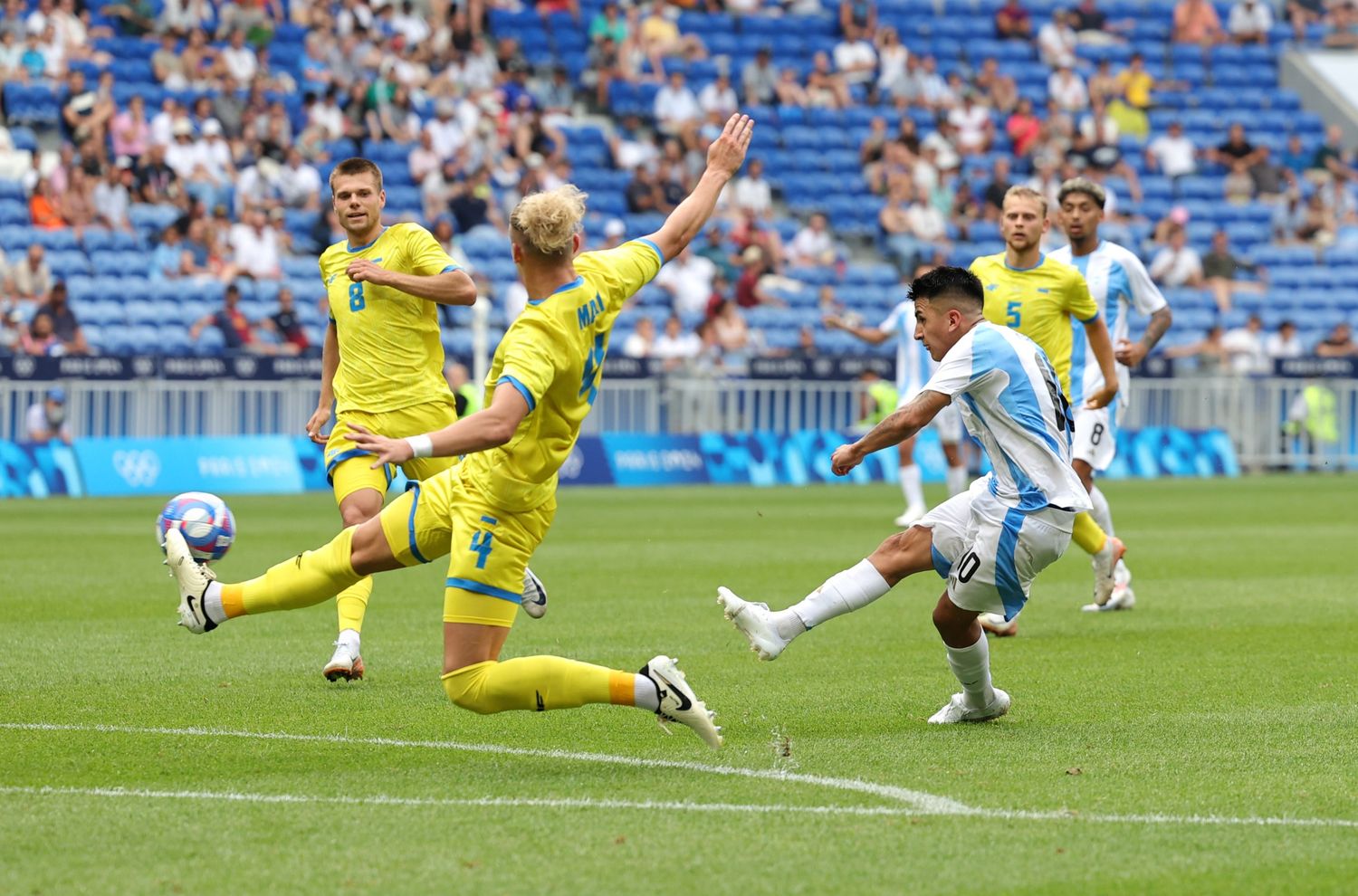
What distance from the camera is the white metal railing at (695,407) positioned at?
23.6 metres

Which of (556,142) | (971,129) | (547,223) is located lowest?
(547,223)

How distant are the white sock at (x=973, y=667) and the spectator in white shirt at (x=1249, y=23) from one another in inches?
1333

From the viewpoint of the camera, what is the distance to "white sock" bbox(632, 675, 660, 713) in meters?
6.64

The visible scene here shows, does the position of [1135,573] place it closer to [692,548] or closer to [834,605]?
[692,548]

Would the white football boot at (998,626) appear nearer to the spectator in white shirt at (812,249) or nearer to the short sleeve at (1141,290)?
the short sleeve at (1141,290)

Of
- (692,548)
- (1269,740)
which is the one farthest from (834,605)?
(692,548)

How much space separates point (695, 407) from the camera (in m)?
26.5

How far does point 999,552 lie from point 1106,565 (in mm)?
4058

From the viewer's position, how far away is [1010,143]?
34312mm

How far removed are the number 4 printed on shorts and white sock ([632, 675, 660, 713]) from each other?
64 cm

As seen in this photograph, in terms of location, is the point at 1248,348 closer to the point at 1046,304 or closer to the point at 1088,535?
the point at 1046,304

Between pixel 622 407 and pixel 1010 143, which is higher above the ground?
pixel 1010 143

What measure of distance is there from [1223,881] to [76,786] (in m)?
3.45

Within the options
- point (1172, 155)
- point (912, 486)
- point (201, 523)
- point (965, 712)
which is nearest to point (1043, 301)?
point (965, 712)
